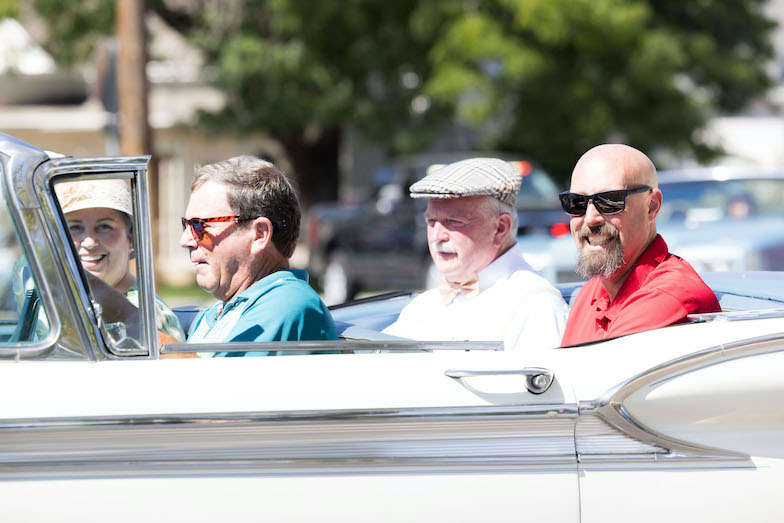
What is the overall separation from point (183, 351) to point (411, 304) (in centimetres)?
144

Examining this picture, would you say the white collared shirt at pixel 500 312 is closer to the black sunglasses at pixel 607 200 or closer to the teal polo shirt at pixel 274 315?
the black sunglasses at pixel 607 200

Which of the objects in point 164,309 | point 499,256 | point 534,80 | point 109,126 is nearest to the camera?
point 164,309

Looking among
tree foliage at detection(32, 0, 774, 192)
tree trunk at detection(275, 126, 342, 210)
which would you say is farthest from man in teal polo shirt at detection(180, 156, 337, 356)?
tree trunk at detection(275, 126, 342, 210)

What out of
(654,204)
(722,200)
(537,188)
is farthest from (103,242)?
(537,188)

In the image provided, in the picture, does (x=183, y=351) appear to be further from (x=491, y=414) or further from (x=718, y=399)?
(x=718, y=399)

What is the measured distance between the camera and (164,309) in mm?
3008

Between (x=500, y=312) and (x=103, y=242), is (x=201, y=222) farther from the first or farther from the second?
(x=500, y=312)

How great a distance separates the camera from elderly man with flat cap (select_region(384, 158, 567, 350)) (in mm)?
3361

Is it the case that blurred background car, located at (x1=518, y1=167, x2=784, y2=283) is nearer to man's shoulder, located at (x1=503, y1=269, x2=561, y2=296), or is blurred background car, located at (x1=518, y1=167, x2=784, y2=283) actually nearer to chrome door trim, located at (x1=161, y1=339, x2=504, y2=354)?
man's shoulder, located at (x1=503, y1=269, x2=561, y2=296)

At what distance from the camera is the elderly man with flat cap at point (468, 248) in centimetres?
336

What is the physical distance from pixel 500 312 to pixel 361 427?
3.80 ft

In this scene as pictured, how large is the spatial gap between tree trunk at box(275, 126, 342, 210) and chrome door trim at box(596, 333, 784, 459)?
15.9m

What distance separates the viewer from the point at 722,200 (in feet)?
28.1

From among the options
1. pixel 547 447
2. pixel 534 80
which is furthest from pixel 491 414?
pixel 534 80
